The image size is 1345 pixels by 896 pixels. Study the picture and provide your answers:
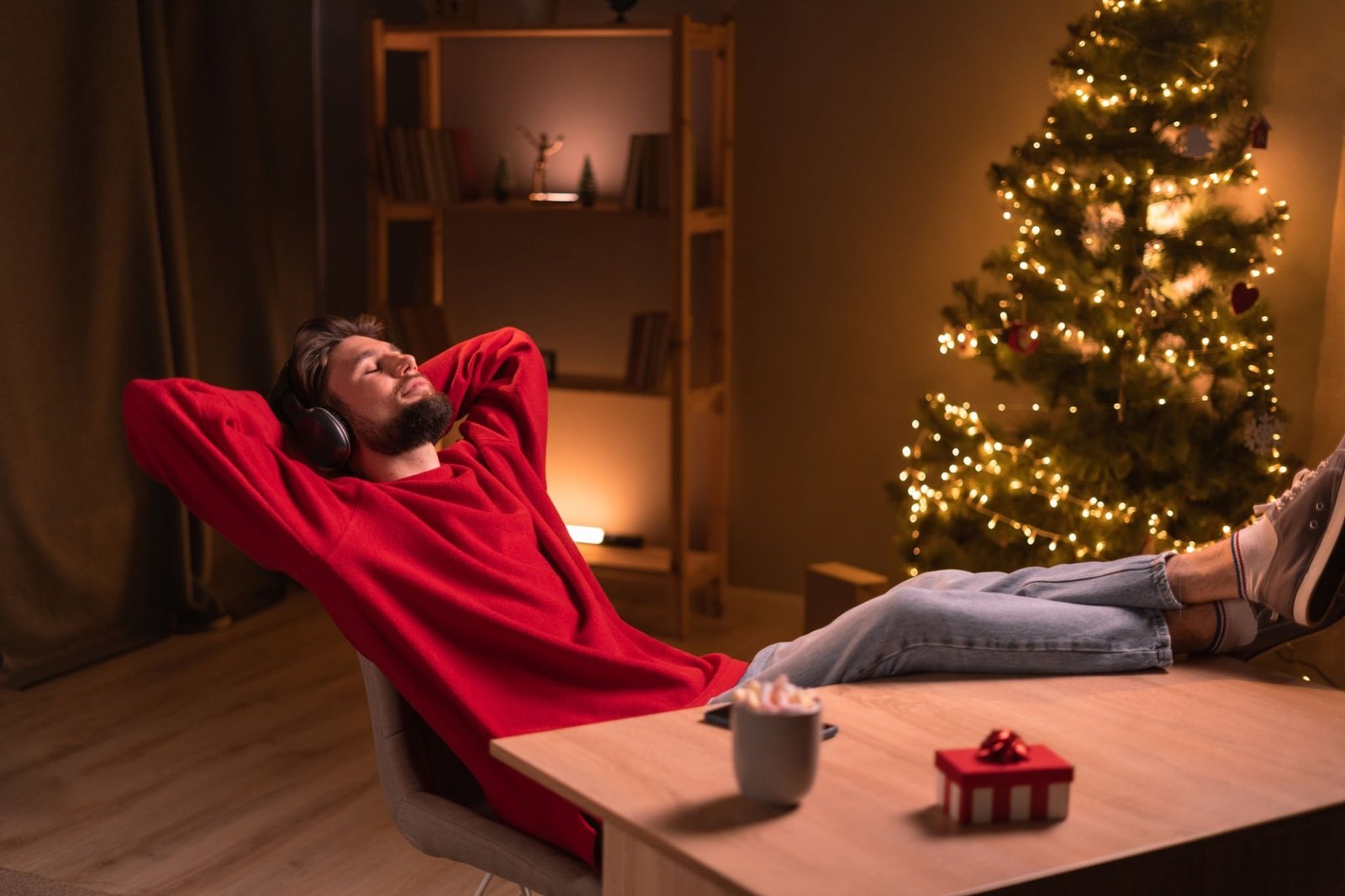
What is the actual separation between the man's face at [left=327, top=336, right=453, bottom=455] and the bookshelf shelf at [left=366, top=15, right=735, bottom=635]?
1717mm

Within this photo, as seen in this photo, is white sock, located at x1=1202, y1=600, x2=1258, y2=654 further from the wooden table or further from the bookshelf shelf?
the bookshelf shelf

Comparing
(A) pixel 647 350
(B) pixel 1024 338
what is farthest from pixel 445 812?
(A) pixel 647 350

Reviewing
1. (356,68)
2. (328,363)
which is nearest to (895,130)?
(356,68)

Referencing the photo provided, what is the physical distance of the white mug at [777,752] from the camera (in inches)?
48.8

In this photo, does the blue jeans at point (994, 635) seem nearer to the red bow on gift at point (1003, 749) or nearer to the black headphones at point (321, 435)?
the red bow on gift at point (1003, 749)

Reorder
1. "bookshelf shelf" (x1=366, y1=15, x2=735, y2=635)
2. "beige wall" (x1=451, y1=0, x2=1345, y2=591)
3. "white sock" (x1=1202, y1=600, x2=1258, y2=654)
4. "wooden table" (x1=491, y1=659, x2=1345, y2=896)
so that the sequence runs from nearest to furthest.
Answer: "wooden table" (x1=491, y1=659, x2=1345, y2=896), "white sock" (x1=1202, y1=600, x2=1258, y2=654), "beige wall" (x1=451, y1=0, x2=1345, y2=591), "bookshelf shelf" (x1=366, y1=15, x2=735, y2=635)

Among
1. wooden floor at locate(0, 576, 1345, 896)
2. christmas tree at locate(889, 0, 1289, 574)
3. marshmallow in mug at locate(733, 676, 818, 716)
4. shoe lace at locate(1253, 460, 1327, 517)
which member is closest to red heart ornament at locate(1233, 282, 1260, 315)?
christmas tree at locate(889, 0, 1289, 574)

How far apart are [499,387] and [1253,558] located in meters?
1.24

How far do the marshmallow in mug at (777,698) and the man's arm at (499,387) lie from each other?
1.10 meters

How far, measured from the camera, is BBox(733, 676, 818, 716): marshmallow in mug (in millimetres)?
1255

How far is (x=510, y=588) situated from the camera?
1.99 metres

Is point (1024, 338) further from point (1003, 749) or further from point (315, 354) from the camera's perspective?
point (1003, 749)

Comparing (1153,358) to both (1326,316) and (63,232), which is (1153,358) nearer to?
(1326,316)

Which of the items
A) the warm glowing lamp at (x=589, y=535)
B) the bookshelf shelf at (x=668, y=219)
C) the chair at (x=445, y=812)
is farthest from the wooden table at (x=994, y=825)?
the warm glowing lamp at (x=589, y=535)
